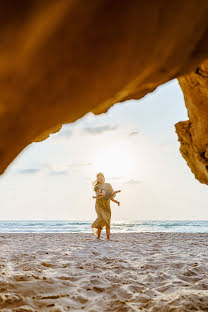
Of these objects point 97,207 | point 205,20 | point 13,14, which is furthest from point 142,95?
point 97,207

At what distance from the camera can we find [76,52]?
1.37m

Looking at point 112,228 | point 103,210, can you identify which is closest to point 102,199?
point 103,210

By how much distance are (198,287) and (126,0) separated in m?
3.03

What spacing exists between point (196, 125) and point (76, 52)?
98.2 inches

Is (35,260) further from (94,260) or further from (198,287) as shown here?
(198,287)

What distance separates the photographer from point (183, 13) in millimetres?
1492

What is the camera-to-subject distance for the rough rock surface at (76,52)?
123 centimetres

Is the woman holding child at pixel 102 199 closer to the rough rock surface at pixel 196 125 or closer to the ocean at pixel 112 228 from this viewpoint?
the rough rock surface at pixel 196 125

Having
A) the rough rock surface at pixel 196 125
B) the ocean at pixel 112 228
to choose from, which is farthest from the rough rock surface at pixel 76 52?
the ocean at pixel 112 228

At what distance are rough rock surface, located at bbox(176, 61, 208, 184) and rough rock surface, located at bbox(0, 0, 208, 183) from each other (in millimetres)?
1255

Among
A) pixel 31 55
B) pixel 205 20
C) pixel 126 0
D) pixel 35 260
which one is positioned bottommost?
pixel 35 260

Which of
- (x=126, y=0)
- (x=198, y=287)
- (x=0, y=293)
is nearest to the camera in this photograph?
(x=126, y=0)

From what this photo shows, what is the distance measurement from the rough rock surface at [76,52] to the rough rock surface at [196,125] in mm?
1255

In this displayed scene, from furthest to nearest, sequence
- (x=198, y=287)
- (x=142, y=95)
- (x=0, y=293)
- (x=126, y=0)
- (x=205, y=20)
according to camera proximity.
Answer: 1. (x=198, y=287)
2. (x=0, y=293)
3. (x=142, y=95)
4. (x=205, y=20)
5. (x=126, y=0)
